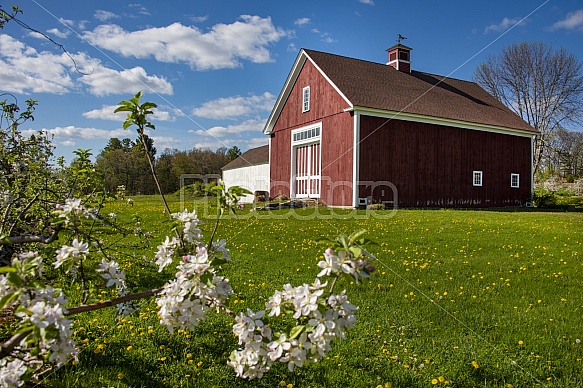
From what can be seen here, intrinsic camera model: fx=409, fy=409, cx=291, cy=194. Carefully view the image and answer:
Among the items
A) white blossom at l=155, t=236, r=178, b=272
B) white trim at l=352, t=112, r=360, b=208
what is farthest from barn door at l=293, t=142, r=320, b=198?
white blossom at l=155, t=236, r=178, b=272

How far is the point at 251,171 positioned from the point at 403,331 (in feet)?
88.5

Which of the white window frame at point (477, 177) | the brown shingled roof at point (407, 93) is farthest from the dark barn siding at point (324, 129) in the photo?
the white window frame at point (477, 177)

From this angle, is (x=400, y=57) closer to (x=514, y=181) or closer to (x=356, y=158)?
(x=514, y=181)

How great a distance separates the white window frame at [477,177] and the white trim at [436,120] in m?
1.98

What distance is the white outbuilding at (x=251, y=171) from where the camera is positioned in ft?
90.4

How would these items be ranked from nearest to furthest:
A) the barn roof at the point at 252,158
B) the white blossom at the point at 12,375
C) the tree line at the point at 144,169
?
the white blossom at the point at 12,375 → the barn roof at the point at 252,158 → the tree line at the point at 144,169

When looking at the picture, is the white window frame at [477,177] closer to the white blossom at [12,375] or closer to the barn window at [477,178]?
the barn window at [477,178]

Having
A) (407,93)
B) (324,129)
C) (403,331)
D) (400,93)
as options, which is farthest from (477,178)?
(403,331)

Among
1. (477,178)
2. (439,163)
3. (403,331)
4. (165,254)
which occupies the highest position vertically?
(439,163)

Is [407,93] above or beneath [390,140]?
above

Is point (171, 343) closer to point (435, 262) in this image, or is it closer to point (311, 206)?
point (435, 262)

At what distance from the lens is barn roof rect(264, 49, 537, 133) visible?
1638cm

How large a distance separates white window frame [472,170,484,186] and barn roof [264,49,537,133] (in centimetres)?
224

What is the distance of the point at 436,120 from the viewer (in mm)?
17172
